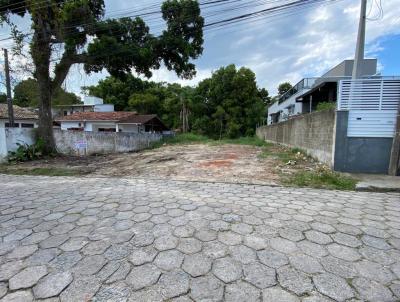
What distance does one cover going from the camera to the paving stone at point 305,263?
70.3 inches

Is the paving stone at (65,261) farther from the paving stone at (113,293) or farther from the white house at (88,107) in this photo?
the white house at (88,107)

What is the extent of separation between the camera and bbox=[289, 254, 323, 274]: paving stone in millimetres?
1786

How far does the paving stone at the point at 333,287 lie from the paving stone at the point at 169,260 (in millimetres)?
1050

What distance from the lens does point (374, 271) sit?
1.76m

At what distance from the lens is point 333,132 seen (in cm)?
554

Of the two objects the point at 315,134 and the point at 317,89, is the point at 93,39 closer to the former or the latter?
the point at 315,134

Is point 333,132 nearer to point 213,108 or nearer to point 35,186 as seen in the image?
point 35,186

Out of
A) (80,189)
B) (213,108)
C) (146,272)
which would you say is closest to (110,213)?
(146,272)

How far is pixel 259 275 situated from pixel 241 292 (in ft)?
0.80

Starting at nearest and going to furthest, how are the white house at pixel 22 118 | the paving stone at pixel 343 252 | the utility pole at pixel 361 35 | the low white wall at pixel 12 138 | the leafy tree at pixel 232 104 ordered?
1. the paving stone at pixel 343 252
2. the utility pole at pixel 361 35
3. the low white wall at pixel 12 138
4. the white house at pixel 22 118
5. the leafy tree at pixel 232 104

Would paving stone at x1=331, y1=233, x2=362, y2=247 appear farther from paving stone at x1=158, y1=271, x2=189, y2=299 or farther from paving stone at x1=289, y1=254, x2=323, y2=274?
paving stone at x1=158, y1=271, x2=189, y2=299

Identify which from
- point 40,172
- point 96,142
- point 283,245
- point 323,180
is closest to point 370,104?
point 323,180

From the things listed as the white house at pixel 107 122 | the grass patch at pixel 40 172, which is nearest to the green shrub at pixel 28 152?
the grass patch at pixel 40 172

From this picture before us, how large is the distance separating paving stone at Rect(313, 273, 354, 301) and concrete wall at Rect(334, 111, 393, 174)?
438cm
